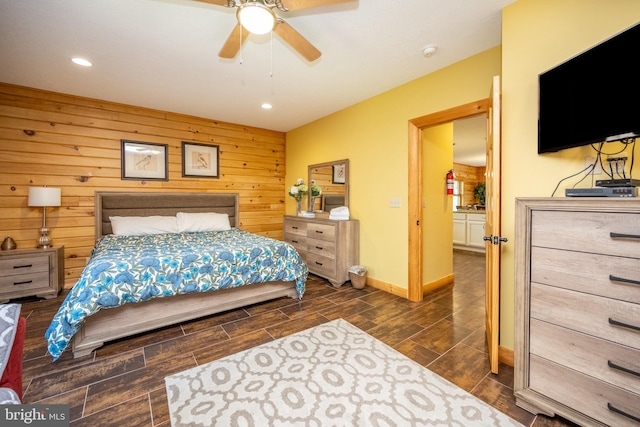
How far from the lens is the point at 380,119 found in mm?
3451

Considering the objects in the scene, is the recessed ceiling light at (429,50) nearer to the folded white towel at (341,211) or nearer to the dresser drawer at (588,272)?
the dresser drawer at (588,272)

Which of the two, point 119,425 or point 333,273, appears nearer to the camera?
point 119,425

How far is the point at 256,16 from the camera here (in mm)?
1524

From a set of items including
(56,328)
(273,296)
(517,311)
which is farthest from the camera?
(273,296)

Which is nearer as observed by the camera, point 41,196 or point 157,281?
point 157,281

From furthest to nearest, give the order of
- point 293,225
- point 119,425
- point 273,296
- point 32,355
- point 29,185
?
point 293,225 → point 29,185 → point 273,296 → point 32,355 → point 119,425

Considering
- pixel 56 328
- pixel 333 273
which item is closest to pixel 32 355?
pixel 56 328

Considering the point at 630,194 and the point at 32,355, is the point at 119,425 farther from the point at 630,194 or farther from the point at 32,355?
the point at 630,194

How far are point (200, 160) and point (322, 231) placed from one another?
241 cm

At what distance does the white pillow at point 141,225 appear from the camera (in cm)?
349

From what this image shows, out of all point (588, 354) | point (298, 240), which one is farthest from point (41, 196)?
point (588, 354)

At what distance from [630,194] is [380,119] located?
256cm

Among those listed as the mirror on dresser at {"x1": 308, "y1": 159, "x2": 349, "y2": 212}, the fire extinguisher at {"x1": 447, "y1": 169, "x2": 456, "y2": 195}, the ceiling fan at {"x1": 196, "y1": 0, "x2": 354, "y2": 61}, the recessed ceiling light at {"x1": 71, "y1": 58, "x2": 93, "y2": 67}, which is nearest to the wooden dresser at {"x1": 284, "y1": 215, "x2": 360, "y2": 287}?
the mirror on dresser at {"x1": 308, "y1": 159, "x2": 349, "y2": 212}

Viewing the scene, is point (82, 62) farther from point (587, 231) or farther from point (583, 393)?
point (583, 393)
